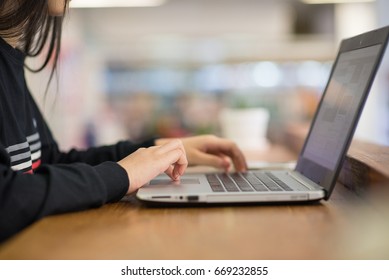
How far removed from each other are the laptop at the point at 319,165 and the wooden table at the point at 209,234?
0.6 inches

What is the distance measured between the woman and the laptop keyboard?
0.06 m

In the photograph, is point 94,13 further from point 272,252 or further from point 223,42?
point 272,252

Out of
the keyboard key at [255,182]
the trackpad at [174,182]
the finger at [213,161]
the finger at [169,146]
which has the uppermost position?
the finger at [169,146]

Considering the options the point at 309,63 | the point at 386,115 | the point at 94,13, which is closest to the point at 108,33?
the point at 94,13

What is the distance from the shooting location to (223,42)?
3.96 meters

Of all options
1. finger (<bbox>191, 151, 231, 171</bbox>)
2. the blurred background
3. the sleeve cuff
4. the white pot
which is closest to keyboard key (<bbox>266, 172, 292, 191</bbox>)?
finger (<bbox>191, 151, 231, 171</bbox>)

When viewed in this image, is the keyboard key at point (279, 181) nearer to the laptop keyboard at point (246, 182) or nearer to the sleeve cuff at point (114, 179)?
the laptop keyboard at point (246, 182)

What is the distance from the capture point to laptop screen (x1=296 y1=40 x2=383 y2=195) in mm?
754

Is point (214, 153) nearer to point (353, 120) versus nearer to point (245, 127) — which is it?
point (353, 120)

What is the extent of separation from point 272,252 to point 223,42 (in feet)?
11.6

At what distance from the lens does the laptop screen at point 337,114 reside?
2.48 ft

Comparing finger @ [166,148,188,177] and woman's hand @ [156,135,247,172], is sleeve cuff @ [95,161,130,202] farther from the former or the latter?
woman's hand @ [156,135,247,172]

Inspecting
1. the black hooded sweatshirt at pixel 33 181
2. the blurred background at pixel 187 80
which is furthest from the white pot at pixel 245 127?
the blurred background at pixel 187 80

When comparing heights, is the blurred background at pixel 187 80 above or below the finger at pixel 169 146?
below
